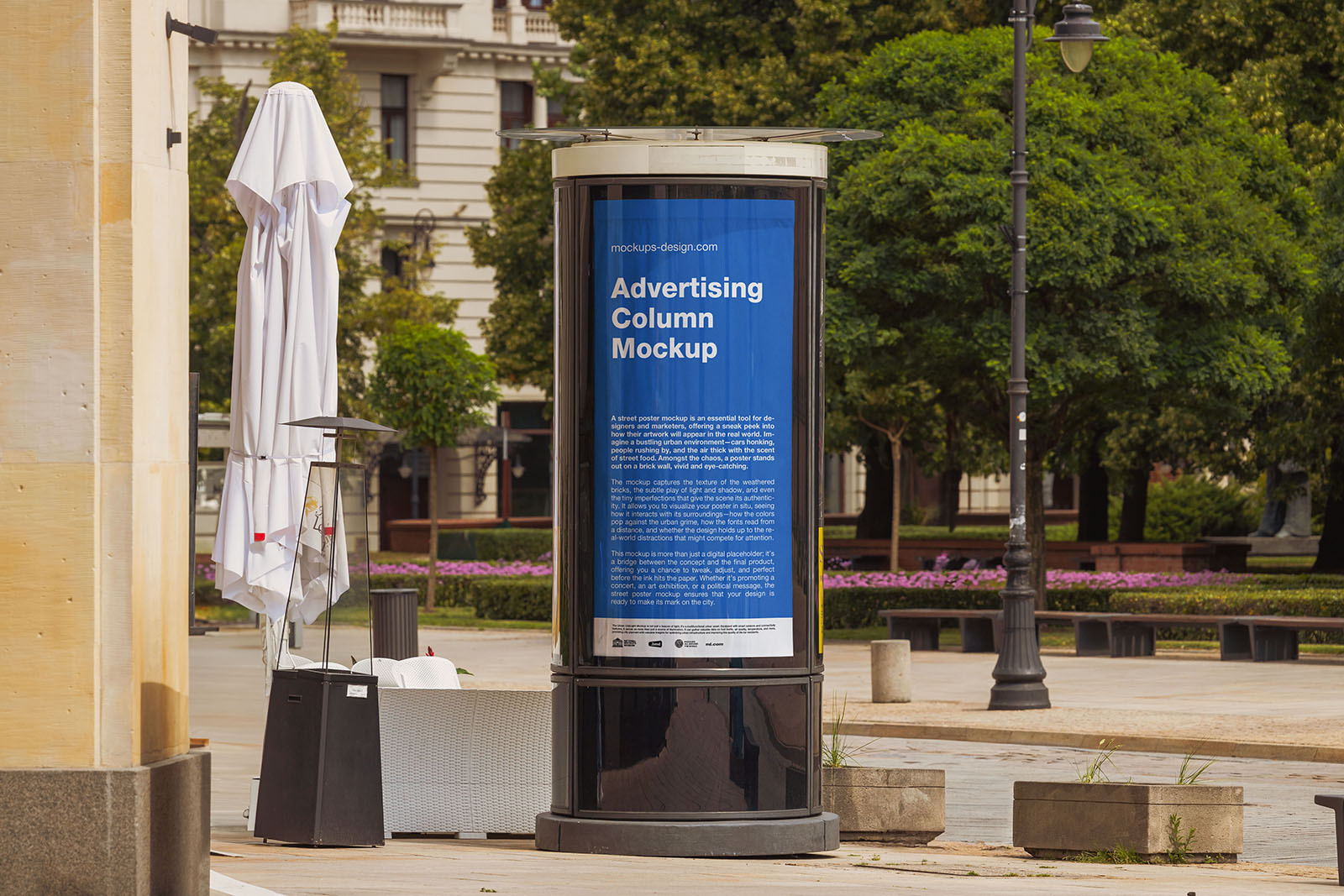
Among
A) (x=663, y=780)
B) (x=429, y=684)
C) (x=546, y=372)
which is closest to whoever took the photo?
(x=663, y=780)

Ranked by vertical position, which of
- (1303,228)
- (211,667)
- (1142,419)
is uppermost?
(1303,228)

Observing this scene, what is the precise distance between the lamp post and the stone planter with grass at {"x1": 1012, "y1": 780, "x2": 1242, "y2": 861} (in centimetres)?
908

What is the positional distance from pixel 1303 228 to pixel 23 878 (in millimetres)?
26079

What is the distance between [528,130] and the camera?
1036 centimetres

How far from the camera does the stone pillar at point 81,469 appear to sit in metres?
7.80

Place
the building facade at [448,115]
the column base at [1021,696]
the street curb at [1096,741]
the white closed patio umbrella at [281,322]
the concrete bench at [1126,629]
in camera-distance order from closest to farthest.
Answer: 1. the white closed patio umbrella at [281,322]
2. the street curb at [1096,741]
3. the column base at [1021,696]
4. the concrete bench at [1126,629]
5. the building facade at [448,115]

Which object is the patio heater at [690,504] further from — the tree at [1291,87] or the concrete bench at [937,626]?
the tree at [1291,87]

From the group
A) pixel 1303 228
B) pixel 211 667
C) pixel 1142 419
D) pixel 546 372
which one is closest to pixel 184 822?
pixel 211 667

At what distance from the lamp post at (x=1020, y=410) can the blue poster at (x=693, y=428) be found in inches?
410

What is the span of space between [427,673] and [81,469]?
4257mm

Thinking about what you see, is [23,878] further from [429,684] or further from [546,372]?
[546,372]

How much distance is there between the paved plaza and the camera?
29.9 ft

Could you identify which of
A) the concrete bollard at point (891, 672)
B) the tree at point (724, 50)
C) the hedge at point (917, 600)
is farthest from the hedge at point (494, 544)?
the concrete bollard at point (891, 672)

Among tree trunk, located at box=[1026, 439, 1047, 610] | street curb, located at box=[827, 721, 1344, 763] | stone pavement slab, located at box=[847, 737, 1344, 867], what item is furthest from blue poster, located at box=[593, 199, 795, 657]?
tree trunk, located at box=[1026, 439, 1047, 610]
